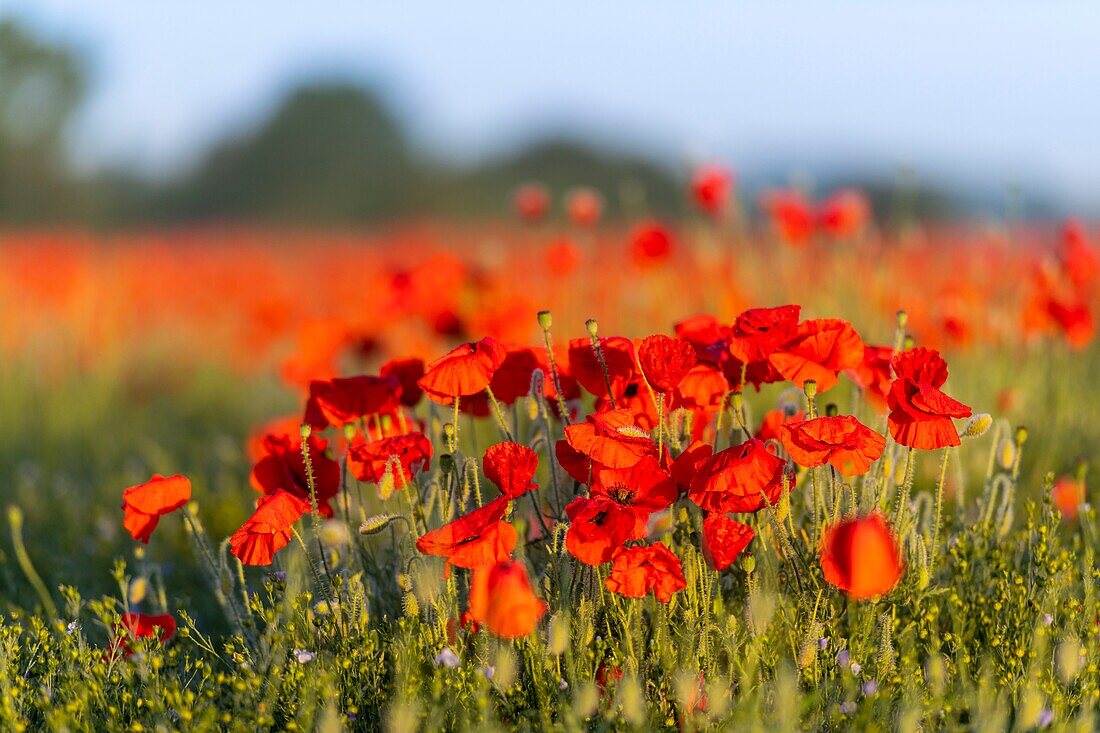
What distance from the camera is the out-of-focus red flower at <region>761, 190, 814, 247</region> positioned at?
12.0 ft

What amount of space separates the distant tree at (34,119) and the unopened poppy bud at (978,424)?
22143 mm

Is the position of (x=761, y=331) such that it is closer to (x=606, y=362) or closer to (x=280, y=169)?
(x=606, y=362)

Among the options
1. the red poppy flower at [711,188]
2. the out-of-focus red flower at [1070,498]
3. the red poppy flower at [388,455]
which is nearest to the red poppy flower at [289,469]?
the red poppy flower at [388,455]

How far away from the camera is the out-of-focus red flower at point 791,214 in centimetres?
366

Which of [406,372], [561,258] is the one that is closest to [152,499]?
[406,372]

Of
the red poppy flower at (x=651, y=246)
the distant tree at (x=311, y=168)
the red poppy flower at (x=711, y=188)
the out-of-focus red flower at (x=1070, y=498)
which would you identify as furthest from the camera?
the distant tree at (x=311, y=168)

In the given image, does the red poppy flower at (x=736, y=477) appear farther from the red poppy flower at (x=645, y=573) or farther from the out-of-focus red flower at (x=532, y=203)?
the out-of-focus red flower at (x=532, y=203)

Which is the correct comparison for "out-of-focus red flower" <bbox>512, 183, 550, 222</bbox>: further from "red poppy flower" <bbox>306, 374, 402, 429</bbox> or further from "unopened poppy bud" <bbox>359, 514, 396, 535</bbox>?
"unopened poppy bud" <bbox>359, 514, 396, 535</bbox>

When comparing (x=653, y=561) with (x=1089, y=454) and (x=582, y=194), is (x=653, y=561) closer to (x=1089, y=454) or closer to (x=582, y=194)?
(x=1089, y=454)

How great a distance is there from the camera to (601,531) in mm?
1588

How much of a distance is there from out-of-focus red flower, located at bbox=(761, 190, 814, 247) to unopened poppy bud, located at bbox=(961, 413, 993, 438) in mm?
1828

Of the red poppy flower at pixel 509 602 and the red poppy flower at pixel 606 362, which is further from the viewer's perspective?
the red poppy flower at pixel 606 362

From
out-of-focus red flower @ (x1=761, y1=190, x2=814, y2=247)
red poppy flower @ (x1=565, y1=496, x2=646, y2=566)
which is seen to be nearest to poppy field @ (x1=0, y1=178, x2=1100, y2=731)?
red poppy flower @ (x1=565, y1=496, x2=646, y2=566)

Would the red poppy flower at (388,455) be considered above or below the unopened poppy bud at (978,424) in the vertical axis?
below
